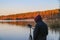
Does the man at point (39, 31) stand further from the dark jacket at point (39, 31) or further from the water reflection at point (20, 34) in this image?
the water reflection at point (20, 34)

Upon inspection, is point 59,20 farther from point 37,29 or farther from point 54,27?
point 37,29

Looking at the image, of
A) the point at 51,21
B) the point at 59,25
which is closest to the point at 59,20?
the point at 59,25

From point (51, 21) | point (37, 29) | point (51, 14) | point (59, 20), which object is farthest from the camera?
point (51, 21)

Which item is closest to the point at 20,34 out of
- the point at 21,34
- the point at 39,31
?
→ the point at 21,34

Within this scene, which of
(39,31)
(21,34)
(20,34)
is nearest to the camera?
(39,31)

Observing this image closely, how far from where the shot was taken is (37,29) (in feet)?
15.4

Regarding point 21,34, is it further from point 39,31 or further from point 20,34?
point 39,31

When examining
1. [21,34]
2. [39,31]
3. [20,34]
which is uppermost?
[39,31]

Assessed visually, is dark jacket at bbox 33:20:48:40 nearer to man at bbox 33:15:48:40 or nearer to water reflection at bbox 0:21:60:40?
man at bbox 33:15:48:40

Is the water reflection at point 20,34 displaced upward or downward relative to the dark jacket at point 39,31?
downward

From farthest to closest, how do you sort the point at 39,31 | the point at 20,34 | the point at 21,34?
the point at 20,34
the point at 21,34
the point at 39,31

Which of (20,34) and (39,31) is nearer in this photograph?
(39,31)

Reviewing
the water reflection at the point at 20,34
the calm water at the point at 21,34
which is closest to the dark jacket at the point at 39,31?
the water reflection at the point at 20,34

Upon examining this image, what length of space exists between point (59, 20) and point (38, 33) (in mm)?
10134
